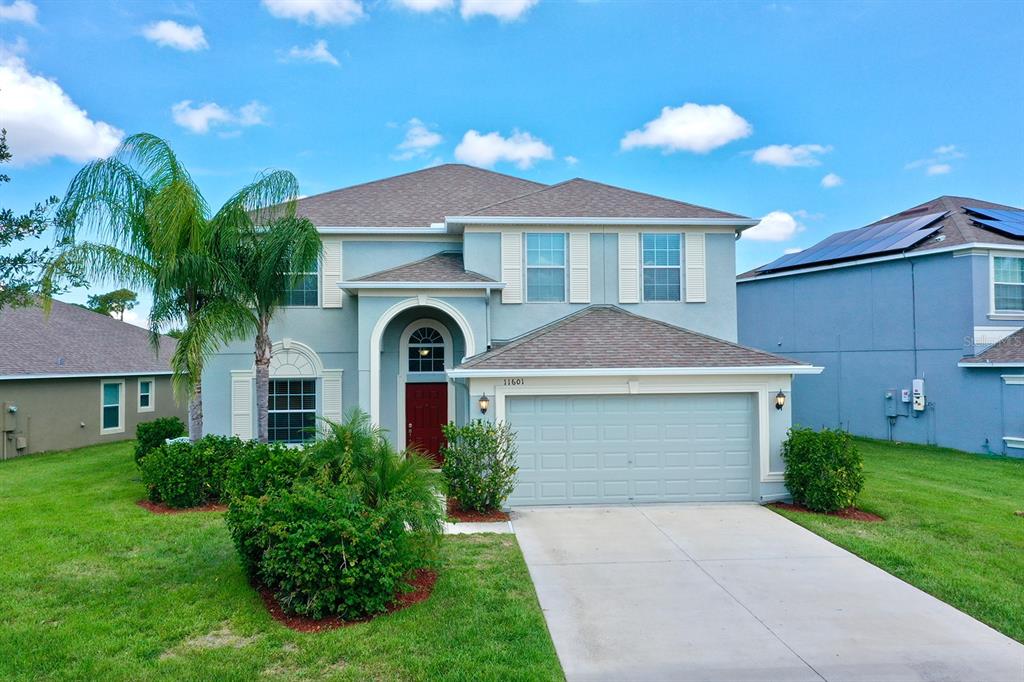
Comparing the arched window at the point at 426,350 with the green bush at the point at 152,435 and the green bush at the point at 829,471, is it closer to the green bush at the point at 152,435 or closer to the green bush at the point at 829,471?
the green bush at the point at 152,435

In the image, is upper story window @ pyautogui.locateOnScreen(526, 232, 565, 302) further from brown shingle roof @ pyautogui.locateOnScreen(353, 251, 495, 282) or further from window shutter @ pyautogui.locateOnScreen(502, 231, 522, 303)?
brown shingle roof @ pyautogui.locateOnScreen(353, 251, 495, 282)

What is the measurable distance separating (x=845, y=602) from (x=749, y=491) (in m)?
4.57

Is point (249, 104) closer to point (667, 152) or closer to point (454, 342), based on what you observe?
point (454, 342)

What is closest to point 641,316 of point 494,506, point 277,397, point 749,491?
point 749,491

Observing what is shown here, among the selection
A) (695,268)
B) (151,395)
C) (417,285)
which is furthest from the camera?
(151,395)

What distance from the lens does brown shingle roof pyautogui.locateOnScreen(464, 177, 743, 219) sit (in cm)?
1398

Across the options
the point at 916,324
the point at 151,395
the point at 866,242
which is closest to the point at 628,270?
the point at 916,324

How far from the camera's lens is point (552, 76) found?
61.0 feet

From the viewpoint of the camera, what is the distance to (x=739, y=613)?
20.2 feet

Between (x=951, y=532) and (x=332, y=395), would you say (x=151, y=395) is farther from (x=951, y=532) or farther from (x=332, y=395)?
(x=951, y=532)

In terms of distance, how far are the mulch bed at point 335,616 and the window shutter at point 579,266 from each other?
8271 mm

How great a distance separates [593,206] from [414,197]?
16.5 ft

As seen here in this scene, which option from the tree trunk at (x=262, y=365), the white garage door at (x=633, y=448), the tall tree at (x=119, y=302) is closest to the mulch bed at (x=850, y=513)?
the white garage door at (x=633, y=448)

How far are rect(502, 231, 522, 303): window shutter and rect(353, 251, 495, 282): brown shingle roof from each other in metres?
0.59
